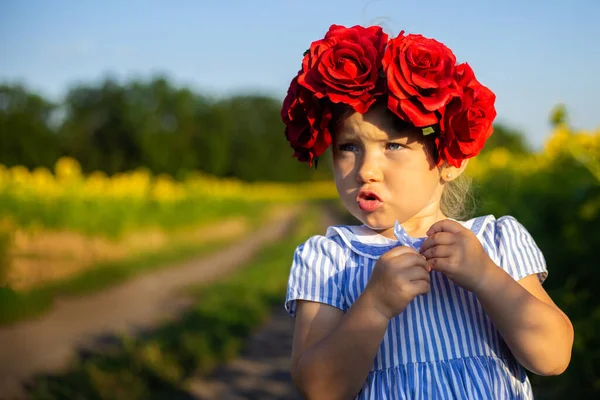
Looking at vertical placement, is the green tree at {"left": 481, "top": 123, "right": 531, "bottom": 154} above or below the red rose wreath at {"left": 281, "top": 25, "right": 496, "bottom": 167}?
above

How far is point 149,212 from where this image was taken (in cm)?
1392

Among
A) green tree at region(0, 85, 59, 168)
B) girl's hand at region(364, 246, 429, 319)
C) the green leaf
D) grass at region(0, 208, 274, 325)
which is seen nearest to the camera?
girl's hand at region(364, 246, 429, 319)

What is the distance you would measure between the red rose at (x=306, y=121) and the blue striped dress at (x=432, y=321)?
8.6 inches

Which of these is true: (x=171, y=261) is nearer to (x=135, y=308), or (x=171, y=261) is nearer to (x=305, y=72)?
(x=135, y=308)

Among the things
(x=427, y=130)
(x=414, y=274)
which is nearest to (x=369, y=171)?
(x=427, y=130)

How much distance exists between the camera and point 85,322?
233 inches

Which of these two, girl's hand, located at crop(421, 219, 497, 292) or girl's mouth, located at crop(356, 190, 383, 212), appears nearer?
girl's hand, located at crop(421, 219, 497, 292)

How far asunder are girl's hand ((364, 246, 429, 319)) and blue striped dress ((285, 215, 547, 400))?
74mm

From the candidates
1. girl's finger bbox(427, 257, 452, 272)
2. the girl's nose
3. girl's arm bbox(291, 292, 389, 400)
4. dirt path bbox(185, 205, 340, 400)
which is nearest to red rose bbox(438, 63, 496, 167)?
the girl's nose

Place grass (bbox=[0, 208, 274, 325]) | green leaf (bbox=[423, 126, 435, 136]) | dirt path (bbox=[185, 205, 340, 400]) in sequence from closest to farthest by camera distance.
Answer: green leaf (bbox=[423, 126, 435, 136]) < dirt path (bbox=[185, 205, 340, 400]) < grass (bbox=[0, 208, 274, 325])

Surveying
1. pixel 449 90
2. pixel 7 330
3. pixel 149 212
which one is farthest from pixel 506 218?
pixel 149 212

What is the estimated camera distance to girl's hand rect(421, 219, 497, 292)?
50.8 inches

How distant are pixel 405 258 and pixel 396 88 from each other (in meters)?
0.35

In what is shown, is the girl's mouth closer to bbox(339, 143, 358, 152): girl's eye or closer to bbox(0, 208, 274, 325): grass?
bbox(339, 143, 358, 152): girl's eye
